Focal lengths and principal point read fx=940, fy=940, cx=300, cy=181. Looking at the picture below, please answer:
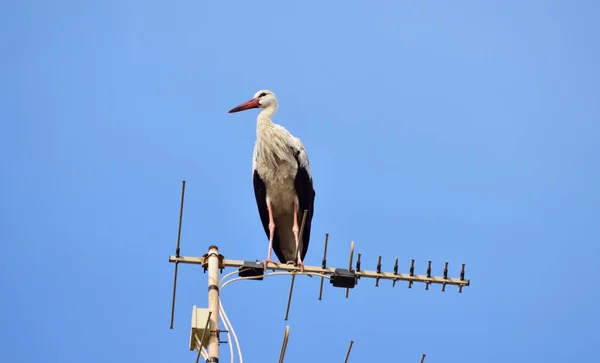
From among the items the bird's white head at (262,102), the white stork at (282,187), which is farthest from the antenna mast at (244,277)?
the bird's white head at (262,102)

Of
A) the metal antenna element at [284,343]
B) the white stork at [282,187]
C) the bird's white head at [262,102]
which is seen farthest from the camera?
the bird's white head at [262,102]

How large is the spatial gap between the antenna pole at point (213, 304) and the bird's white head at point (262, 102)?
6.24m

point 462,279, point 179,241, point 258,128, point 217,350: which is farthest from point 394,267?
point 258,128

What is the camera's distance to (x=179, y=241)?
8.79 m

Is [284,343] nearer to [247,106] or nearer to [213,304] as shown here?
[213,304]

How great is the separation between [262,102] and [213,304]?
280 inches

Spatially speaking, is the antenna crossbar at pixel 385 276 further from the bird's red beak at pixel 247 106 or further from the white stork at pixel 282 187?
the bird's red beak at pixel 247 106

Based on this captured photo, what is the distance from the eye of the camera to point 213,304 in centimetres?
764

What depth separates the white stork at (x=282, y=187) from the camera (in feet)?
43.7

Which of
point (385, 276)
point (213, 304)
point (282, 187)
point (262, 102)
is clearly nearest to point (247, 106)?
point (262, 102)

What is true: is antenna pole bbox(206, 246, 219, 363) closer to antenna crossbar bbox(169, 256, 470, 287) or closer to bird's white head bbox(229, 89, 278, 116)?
antenna crossbar bbox(169, 256, 470, 287)

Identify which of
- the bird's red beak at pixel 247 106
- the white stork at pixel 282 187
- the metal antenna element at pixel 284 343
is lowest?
the metal antenna element at pixel 284 343

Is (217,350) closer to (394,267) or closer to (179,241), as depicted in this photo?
(179,241)

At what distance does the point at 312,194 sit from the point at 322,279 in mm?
3959
